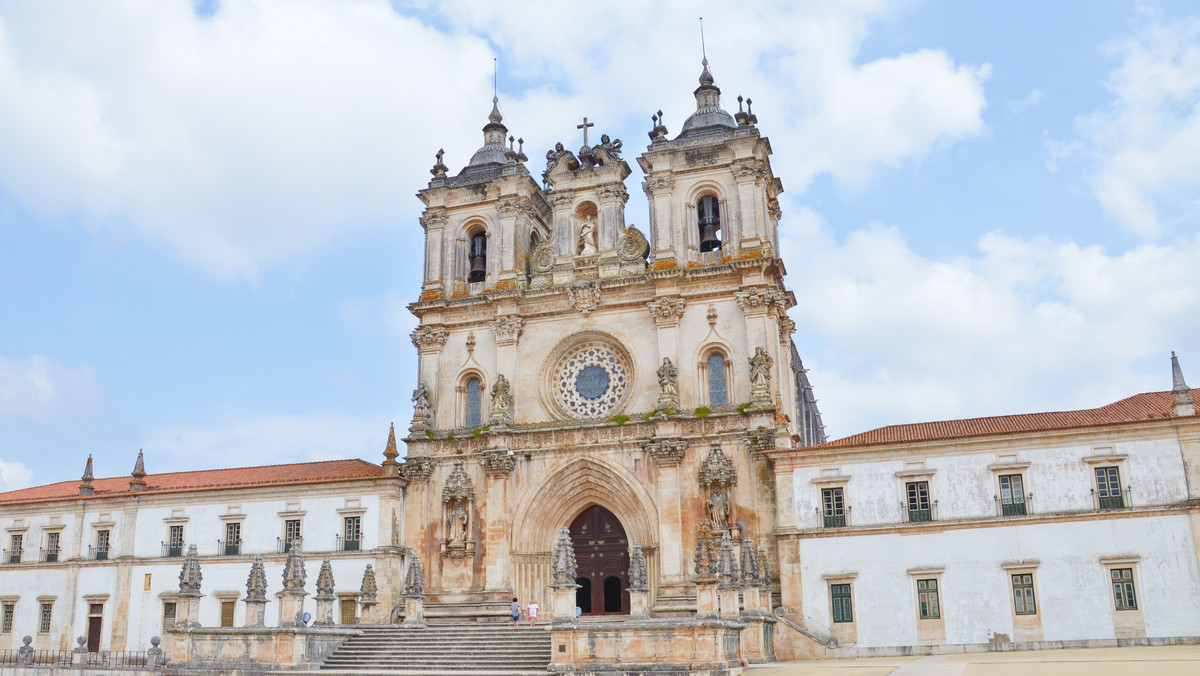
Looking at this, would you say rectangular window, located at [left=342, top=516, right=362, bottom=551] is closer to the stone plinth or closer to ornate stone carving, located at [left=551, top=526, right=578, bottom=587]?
ornate stone carving, located at [left=551, top=526, right=578, bottom=587]

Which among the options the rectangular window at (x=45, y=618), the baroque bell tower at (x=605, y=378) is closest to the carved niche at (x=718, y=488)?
the baroque bell tower at (x=605, y=378)

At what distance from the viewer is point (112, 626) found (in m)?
40.7

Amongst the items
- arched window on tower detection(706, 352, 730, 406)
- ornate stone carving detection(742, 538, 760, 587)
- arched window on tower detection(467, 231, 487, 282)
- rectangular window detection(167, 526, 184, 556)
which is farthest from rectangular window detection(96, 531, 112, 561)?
ornate stone carving detection(742, 538, 760, 587)

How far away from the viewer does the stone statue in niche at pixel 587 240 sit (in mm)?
40750

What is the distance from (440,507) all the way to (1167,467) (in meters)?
24.5

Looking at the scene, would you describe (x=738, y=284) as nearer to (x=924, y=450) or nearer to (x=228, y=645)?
(x=924, y=450)

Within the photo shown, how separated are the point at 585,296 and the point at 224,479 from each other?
17804mm

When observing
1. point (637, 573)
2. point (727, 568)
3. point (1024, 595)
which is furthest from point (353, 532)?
point (1024, 595)

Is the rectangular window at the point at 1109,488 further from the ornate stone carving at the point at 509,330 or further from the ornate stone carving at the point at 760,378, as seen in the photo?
the ornate stone carving at the point at 509,330

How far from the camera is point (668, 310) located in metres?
38.3

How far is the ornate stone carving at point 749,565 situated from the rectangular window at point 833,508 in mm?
2864

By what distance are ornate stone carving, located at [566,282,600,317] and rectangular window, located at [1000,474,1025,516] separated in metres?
16.0

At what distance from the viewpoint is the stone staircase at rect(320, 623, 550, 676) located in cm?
2784

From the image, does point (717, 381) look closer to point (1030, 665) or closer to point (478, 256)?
point (478, 256)
